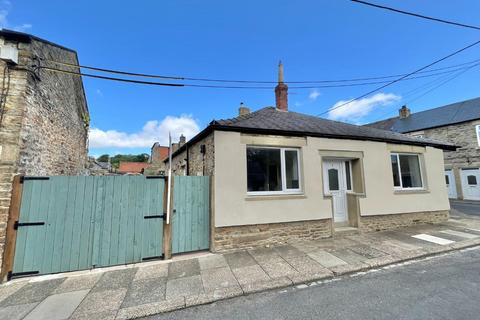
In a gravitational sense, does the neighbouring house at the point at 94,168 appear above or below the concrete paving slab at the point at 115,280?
above

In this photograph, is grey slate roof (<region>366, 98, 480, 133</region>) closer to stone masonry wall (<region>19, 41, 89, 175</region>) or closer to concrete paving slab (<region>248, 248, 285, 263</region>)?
concrete paving slab (<region>248, 248, 285, 263</region>)

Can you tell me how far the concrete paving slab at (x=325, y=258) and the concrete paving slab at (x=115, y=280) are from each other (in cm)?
416

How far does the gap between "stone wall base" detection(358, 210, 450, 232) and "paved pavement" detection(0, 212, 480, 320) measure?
1071mm

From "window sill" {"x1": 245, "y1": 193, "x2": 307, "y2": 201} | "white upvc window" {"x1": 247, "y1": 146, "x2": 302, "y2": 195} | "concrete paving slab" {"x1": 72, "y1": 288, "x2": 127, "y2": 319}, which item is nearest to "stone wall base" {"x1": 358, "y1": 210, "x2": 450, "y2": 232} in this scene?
"window sill" {"x1": 245, "y1": 193, "x2": 307, "y2": 201}

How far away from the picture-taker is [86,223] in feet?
16.0

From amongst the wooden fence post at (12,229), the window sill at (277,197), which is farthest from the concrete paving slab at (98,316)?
the window sill at (277,197)

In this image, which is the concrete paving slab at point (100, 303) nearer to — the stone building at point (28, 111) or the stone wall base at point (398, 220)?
the stone building at point (28, 111)

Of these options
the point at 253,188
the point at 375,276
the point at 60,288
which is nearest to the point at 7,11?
the point at 60,288

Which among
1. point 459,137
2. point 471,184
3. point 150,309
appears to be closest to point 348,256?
point 150,309

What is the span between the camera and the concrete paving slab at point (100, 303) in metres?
3.21

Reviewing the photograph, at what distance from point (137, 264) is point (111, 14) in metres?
7.93

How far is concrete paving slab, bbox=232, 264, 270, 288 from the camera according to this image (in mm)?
4155

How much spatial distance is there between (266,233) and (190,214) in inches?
89.7

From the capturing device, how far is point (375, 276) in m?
4.33
